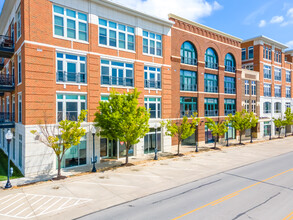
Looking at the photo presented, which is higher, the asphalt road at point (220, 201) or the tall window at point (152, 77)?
the tall window at point (152, 77)

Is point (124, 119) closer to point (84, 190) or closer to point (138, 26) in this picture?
point (84, 190)

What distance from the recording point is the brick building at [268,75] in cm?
3928

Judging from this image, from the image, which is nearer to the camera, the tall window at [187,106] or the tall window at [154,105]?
the tall window at [154,105]

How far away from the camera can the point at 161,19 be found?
942 inches

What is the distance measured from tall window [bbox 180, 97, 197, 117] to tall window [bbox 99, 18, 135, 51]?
1077cm

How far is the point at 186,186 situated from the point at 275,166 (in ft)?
34.3

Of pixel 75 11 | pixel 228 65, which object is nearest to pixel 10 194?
pixel 75 11

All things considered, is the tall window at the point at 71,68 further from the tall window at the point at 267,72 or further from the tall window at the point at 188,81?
the tall window at the point at 267,72

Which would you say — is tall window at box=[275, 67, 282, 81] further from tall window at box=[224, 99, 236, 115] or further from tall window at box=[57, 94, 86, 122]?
tall window at box=[57, 94, 86, 122]

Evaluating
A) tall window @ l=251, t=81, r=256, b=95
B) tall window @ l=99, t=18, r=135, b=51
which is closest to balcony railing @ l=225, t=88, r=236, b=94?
tall window @ l=251, t=81, r=256, b=95

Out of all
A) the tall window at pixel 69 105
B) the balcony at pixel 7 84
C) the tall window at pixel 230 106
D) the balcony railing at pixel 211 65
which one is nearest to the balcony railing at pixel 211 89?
the tall window at pixel 230 106

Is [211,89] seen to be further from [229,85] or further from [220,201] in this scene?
[220,201]

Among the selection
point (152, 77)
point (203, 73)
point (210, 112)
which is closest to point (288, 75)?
point (210, 112)

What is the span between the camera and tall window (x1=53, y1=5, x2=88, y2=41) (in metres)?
17.4
